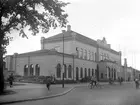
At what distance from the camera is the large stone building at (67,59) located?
4431cm

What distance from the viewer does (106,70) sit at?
2574 inches

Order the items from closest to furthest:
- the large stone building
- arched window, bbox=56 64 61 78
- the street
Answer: the street, the large stone building, arched window, bbox=56 64 61 78

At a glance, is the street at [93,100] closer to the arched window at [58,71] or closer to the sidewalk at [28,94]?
the sidewalk at [28,94]

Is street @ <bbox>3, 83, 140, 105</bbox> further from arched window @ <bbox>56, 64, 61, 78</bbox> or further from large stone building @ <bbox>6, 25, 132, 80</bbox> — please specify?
arched window @ <bbox>56, 64, 61, 78</bbox>

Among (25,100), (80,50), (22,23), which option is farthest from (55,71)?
(25,100)

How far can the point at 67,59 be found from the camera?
1916 inches

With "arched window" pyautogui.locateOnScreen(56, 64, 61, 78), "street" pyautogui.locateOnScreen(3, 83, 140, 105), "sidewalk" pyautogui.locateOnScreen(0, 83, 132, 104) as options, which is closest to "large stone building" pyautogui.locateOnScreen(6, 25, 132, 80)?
"arched window" pyautogui.locateOnScreen(56, 64, 61, 78)

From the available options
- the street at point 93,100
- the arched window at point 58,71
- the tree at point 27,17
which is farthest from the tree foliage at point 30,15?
the arched window at point 58,71

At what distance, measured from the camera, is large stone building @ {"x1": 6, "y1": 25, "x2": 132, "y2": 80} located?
44.3 m

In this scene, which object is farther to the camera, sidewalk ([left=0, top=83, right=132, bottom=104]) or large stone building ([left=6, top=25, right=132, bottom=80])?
large stone building ([left=6, top=25, right=132, bottom=80])

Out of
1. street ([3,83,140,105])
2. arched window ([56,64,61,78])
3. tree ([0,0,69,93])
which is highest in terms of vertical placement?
tree ([0,0,69,93])

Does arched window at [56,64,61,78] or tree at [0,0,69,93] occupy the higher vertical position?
tree at [0,0,69,93]

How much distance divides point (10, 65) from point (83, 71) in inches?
758

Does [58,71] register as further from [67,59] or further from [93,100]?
[93,100]
